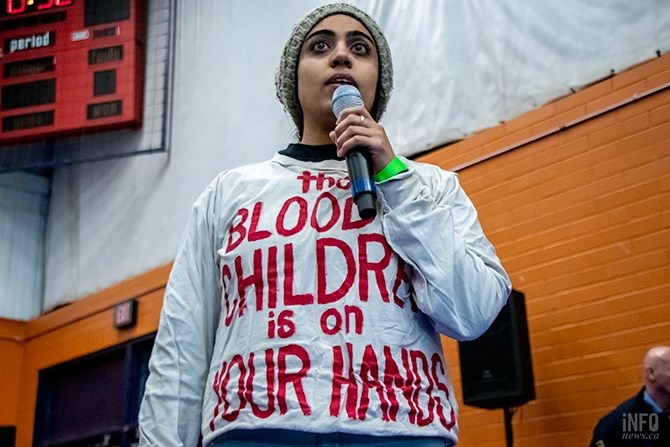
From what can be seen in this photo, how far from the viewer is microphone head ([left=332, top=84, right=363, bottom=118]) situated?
1.19 metres

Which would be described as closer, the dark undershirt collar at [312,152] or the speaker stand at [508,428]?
the dark undershirt collar at [312,152]

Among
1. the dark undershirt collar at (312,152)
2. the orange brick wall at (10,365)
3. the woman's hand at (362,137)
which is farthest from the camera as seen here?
the orange brick wall at (10,365)

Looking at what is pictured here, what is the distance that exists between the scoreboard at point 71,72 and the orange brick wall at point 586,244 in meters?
2.77

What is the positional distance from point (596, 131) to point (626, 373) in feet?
3.19

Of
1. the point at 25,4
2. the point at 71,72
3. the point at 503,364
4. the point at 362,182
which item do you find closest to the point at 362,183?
the point at 362,182

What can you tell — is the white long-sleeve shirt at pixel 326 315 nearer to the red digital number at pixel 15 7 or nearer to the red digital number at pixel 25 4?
the red digital number at pixel 25 4

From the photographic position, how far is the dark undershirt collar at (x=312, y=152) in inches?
50.6

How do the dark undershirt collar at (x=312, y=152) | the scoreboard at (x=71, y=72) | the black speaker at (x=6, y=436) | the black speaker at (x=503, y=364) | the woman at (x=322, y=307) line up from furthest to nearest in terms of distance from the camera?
the scoreboard at (x=71, y=72) → the black speaker at (x=6, y=436) → the black speaker at (x=503, y=364) → the dark undershirt collar at (x=312, y=152) → the woman at (x=322, y=307)

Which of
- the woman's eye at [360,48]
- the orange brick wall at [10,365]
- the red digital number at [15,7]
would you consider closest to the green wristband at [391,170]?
the woman's eye at [360,48]

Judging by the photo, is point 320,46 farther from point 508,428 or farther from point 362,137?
point 508,428

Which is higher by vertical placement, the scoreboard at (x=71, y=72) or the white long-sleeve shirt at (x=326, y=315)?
the scoreboard at (x=71, y=72)

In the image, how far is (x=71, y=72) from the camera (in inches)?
207

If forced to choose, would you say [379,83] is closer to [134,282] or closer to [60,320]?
[134,282]

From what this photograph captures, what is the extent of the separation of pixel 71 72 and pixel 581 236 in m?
3.47
